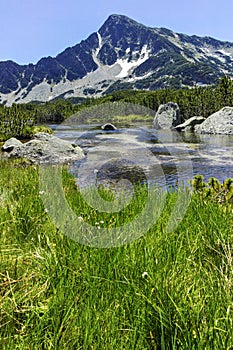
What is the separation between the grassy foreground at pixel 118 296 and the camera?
191 centimetres

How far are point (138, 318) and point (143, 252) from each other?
32.0 inches

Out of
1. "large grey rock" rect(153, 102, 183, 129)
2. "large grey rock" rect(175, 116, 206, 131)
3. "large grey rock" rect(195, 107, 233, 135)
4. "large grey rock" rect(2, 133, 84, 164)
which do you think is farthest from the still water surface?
"large grey rock" rect(153, 102, 183, 129)

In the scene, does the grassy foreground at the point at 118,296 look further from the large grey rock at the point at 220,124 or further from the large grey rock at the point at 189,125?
the large grey rock at the point at 189,125

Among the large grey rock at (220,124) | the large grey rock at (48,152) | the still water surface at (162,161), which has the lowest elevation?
the still water surface at (162,161)

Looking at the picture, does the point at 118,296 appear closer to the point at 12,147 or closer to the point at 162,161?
the point at 162,161

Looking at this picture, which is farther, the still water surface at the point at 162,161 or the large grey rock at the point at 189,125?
the large grey rock at the point at 189,125

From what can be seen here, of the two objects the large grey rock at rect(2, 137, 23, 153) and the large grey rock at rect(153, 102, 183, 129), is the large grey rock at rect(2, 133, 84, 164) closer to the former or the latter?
the large grey rock at rect(2, 137, 23, 153)

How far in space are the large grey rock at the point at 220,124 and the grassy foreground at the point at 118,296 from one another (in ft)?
124

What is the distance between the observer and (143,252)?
2.84 metres

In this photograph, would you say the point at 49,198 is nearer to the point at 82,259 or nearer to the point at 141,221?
the point at 141,221

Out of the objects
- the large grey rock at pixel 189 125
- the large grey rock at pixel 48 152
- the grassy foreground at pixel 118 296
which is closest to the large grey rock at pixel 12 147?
the large grey rock at pixel 48 152

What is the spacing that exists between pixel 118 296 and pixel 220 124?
40.0m

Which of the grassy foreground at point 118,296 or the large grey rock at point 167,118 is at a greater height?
the large grey rock at point 167,118

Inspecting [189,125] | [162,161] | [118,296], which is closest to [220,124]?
[189,125]
